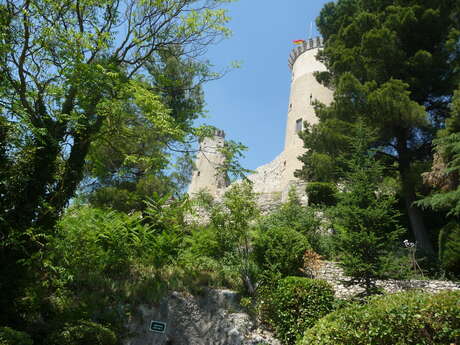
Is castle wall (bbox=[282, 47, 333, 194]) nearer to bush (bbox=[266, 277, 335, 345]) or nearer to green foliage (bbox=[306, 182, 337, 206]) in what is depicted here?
green foliage (bbox=[306, 182, 337, 206])

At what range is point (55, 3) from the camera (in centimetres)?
764

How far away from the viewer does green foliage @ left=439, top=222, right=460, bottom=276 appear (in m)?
8.59

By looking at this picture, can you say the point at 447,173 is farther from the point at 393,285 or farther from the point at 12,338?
the point at 12,338

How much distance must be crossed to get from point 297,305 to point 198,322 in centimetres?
216

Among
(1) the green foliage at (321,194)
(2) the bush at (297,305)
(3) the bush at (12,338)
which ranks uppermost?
(1) the green foliage at (321,194)

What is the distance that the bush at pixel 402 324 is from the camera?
4.68 meters

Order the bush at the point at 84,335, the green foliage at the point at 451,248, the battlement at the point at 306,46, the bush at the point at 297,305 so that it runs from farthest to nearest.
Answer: the battlement at the point at 306,46
the green foliage at the point at 451,248
the bush at the point at 297,305
the bush at the point at 84,335

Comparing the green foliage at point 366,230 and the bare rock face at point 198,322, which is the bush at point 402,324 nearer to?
the bare rock face at point 198,322

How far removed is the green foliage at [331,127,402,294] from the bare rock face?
7.97ft

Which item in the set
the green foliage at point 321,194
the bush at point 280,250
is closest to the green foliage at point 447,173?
the bush at point 280,250

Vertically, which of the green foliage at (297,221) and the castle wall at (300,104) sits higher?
the castle wall at (300,104)

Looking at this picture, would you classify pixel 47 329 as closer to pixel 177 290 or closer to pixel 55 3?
pixel 177 290

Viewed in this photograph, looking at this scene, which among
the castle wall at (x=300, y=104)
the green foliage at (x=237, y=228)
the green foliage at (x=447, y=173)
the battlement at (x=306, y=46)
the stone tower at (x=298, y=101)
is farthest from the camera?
the battlement at (x=306, y=46)

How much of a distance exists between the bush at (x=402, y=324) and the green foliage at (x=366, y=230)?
101 inches
